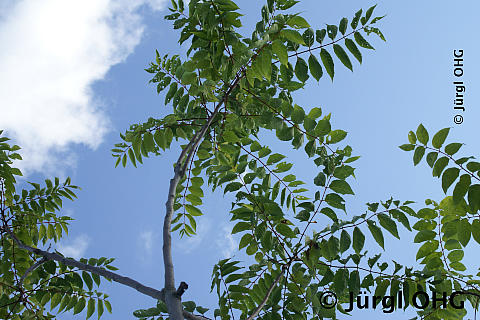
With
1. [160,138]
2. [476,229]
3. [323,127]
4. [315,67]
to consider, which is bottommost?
[476,229]

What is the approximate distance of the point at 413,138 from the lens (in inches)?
91.5

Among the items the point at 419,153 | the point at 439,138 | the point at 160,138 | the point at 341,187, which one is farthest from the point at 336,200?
the point at 160,138

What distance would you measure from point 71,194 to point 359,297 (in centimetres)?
280

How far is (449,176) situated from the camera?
6.89 ft

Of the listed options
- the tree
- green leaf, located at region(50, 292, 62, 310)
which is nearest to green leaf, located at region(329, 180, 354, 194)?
the tree

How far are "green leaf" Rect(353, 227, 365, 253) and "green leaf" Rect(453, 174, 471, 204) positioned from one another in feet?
1.57

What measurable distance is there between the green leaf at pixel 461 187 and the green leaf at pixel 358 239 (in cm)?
48

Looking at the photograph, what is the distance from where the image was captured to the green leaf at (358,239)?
213 centimetres

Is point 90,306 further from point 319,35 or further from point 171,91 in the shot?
point 319,35

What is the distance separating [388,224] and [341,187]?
30cm

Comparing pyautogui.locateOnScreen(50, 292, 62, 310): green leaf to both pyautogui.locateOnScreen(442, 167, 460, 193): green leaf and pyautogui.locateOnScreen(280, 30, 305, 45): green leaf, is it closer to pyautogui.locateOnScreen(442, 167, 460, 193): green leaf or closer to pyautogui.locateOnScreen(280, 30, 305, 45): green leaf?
pyautogui.locateOnScreen(280, 30, 305, 45): green leaf

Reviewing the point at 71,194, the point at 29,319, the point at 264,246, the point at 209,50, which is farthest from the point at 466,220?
the point at 71,194

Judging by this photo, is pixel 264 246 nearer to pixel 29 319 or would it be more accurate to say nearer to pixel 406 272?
pixel 406 272

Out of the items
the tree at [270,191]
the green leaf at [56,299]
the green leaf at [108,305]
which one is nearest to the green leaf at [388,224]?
the tree at [270,191]
